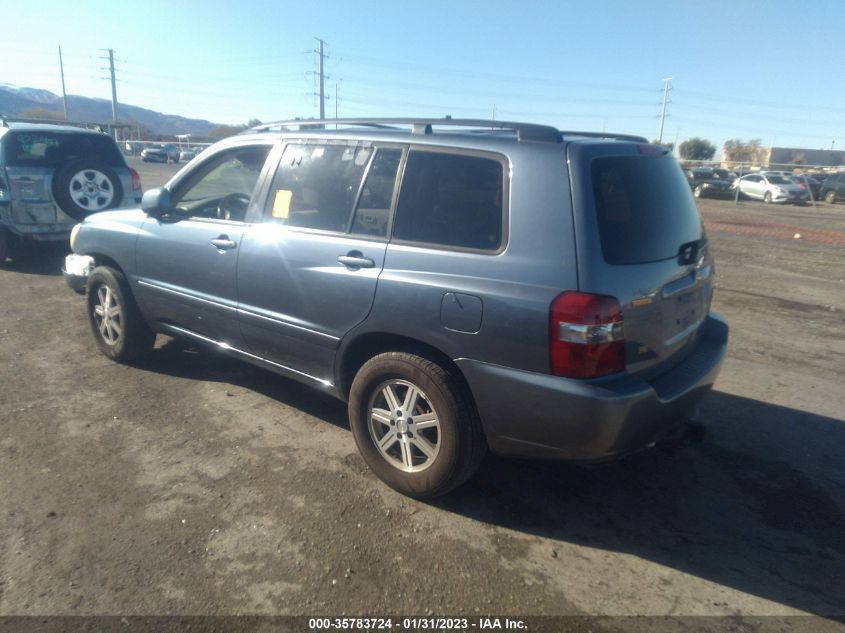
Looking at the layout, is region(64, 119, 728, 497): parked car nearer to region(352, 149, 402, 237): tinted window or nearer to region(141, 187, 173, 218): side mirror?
region(352, 149, 402, 237): tinted window

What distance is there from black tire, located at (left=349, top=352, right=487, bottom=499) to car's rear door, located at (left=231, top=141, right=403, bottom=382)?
32 centimetres

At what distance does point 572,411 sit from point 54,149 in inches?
339

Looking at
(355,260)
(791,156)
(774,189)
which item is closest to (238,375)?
(355,260)

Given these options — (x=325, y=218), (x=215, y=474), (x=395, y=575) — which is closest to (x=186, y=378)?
(x=215, y=474)

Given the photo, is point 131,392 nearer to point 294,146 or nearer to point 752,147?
point 294,146

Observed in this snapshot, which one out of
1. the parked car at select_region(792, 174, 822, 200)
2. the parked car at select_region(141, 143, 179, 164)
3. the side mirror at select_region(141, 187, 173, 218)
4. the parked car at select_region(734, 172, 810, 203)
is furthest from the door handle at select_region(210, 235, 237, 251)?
the parked car at select_region(141, 143, 179, 164)

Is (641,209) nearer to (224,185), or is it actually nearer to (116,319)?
(224,185)

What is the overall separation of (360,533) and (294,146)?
2.33 meters

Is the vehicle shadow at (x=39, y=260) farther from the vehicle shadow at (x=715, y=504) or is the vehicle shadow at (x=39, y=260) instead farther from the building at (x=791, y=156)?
the building at (x=791, y=156)

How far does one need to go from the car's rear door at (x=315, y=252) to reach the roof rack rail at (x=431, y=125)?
20 cm

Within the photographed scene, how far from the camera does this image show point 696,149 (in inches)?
2510

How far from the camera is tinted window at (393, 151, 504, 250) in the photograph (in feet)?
9.77

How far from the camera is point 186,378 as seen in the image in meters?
4.85

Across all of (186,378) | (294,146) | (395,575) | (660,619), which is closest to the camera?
(660,619)
